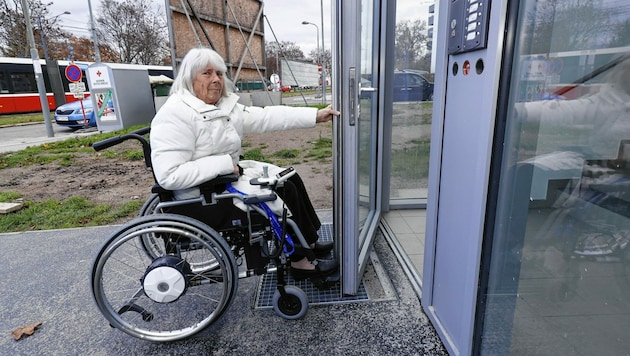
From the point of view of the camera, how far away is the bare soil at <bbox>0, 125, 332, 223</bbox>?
4.37 meters

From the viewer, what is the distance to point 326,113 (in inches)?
76.6

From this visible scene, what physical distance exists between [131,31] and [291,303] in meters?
30.3

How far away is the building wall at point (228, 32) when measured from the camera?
4891 mm

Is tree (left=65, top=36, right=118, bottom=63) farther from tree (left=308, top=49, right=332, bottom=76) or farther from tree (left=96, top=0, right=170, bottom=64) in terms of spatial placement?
tree (left=308, top=49, right=332, bottom=76)

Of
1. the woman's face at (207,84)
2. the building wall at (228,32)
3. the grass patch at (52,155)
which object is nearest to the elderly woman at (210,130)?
the woman's face at (207,84)

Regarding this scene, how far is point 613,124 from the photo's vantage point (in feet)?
2.89

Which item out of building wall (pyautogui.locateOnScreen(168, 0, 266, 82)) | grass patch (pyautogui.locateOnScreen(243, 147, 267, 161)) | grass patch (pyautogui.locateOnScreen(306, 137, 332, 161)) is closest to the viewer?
building wall (pyautogui.locateOnScreen(168, 0, 266, 82))

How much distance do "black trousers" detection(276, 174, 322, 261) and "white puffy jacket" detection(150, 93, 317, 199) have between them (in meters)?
0.32

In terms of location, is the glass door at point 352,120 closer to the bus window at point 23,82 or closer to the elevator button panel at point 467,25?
the elevator button panel at point 467,25

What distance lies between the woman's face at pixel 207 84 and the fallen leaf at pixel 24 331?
1514mm

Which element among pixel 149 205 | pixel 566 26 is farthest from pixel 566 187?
pixel 149 205

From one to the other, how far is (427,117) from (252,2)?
7541 millimetres

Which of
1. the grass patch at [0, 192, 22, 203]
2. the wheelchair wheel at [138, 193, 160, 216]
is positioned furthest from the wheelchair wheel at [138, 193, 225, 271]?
the grass patch at [0, 192, 22, 203]

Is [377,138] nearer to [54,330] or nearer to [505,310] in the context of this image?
[505,310]
